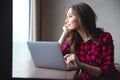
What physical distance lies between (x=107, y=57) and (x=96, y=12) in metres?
0.90

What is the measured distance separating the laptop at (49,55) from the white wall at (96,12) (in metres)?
0.88

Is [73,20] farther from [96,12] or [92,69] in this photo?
[96,12]

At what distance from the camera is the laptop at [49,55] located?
0.67 m

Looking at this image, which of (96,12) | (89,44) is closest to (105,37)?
(89,44)

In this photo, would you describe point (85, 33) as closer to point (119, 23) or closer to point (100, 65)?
point (100, 65)

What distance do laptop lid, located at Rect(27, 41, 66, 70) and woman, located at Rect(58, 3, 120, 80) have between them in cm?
6

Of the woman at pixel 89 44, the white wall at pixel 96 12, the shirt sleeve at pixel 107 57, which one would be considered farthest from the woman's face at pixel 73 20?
the white wall at pixel 96 12

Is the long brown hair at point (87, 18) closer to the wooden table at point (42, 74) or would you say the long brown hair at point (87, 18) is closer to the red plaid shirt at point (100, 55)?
the red plaid shirt at point (100, 55)

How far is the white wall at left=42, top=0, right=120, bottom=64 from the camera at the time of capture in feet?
5.13

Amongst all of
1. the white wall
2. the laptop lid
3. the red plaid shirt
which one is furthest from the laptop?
the white wall

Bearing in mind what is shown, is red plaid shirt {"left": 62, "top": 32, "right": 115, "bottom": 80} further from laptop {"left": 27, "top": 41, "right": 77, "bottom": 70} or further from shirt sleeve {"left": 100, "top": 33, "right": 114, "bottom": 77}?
laptop {"left": 27, "top": 41, "right": 77, "bottom": 70}

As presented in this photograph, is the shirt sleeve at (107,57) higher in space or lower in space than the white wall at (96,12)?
lower
